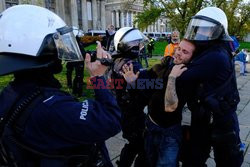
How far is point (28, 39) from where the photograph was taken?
1265 millimetres

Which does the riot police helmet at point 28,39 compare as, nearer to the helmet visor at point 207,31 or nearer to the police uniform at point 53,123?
the police uniform at point 53,123

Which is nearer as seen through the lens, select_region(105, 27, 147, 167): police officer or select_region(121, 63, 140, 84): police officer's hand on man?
select_region(121, 63, 140, 84): police officer's hand on man

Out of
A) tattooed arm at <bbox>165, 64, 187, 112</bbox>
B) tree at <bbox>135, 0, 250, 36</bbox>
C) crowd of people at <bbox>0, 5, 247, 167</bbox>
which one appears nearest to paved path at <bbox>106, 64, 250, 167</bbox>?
crowd of people at <bbox>0, 5, 247, 167</bbox>

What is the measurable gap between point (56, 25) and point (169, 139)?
51.3 inches

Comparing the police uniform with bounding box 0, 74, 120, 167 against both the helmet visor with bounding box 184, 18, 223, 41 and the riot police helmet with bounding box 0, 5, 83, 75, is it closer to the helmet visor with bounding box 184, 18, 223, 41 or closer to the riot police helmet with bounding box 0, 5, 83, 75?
the riot police helmet with bounding box 0, 5, 83, 75

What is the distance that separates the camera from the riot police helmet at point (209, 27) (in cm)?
201

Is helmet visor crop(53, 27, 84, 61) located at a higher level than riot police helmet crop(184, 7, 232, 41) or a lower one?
lower

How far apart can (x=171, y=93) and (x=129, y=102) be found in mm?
684

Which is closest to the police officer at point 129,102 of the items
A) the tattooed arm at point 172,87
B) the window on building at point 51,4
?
the tattooed arm at point 172,87

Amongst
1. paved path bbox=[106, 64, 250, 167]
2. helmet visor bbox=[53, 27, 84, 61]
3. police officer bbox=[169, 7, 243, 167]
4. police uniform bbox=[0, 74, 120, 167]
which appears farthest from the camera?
paved path bbox=[106, 64, 250, 167]

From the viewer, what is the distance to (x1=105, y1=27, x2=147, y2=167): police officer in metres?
2.52

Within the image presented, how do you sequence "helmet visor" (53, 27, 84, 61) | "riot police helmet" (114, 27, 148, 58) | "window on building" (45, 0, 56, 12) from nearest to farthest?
"helmet visor" (53, 27, 84, 61), "riot police helmet" (114, 27, 148, 58), "window on building" (45, 0, 56, 12)

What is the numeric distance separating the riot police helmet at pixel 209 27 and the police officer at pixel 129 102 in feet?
2.26

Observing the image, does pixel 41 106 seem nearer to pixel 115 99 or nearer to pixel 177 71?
pixel 115 99
